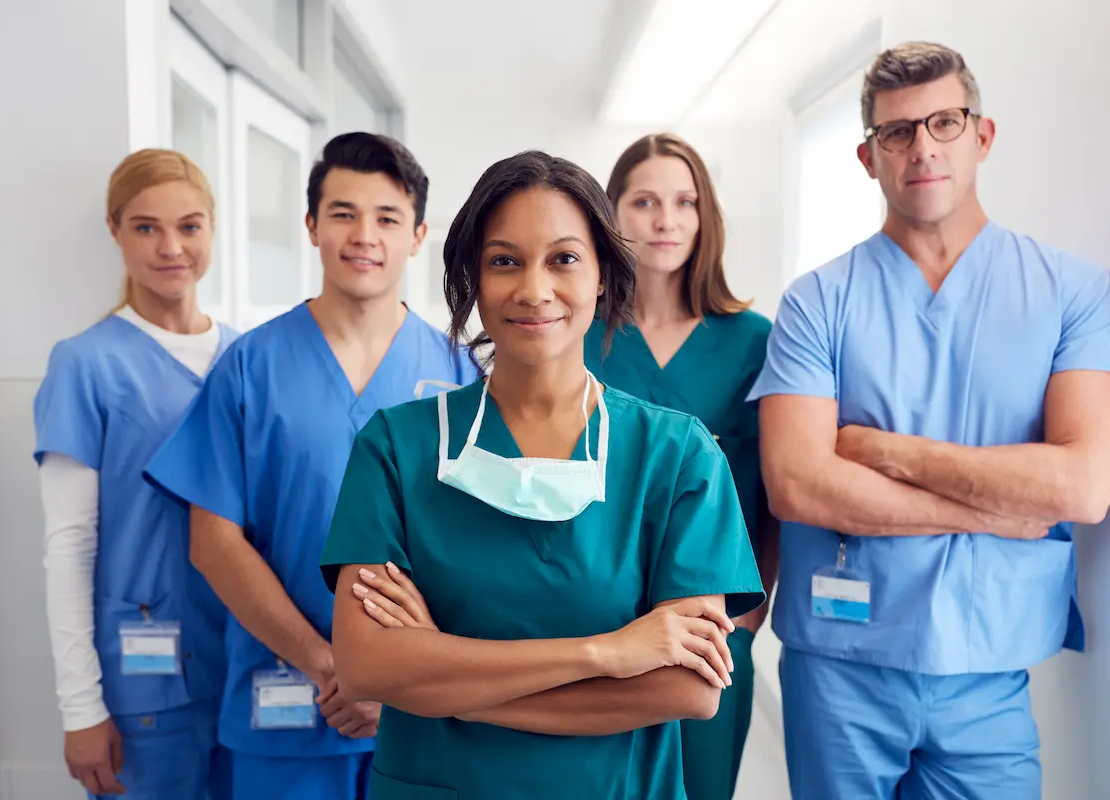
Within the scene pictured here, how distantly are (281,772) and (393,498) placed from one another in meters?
0.69

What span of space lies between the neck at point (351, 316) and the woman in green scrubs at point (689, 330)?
412mm

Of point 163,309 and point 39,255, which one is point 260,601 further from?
point 39,255

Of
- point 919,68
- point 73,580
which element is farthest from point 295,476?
point 919,68

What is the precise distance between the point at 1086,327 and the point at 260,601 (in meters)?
1.40

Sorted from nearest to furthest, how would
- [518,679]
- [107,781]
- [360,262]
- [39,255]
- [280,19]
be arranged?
[518,679] < [360,262] < [107,781] < [39,255] < [280,19]

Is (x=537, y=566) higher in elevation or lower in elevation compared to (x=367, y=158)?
lower

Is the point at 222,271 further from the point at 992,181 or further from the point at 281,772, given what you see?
the point at 992,181

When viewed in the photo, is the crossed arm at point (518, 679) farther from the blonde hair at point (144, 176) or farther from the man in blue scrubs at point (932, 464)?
the blonde hair at point (144, 176)

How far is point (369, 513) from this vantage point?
1115 mm

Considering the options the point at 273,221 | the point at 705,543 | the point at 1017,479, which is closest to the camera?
the point at 705,543

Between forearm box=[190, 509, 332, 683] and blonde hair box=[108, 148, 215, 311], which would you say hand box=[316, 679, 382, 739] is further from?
blonde hair box=[108, 148, 215, 311]

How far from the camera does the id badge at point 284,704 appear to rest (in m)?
1.52

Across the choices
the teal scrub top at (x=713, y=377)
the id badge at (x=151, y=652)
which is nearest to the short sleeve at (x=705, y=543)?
the teal scrub top at (x=713, y=377)

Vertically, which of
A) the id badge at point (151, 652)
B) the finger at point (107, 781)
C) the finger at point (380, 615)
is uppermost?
the finger at point (380, 615)
